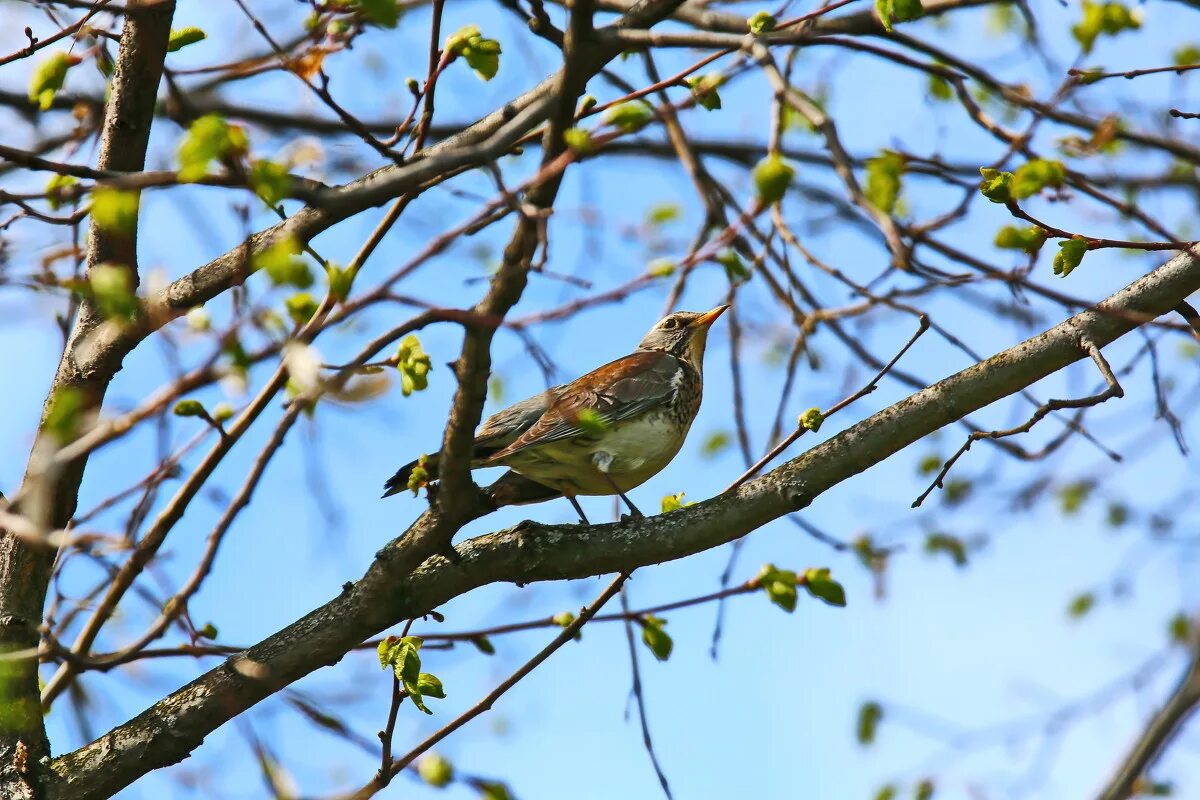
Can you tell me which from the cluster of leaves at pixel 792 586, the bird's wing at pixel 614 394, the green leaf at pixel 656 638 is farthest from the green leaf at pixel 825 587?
the bird's wing at pixel 614 394

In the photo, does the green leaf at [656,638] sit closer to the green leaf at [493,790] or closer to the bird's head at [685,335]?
the green leaf at [493,790]

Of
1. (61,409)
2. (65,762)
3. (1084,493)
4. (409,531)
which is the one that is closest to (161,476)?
(61,409)

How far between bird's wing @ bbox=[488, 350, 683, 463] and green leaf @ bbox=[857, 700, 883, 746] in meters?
1.94

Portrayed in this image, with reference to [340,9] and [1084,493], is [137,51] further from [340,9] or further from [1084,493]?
[1084,493]

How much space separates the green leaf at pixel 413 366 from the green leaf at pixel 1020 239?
6.27ft

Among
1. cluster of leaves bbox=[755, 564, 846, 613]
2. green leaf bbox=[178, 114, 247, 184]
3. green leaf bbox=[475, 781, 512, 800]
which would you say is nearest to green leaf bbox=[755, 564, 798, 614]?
cluster of leaves bbox=[755, 564, 846, 613]

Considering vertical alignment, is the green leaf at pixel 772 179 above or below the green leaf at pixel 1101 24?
below

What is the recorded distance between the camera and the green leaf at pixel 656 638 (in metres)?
4.40

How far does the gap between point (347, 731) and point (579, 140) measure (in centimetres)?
215

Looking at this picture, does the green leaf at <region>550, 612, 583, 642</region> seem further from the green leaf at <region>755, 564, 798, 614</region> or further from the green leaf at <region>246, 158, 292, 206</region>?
the green leaf at <region>246, 158, 292, 206</region>

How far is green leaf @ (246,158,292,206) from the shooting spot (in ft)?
9.01

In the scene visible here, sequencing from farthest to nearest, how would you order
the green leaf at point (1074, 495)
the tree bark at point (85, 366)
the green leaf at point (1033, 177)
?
the green leaf at point (1074, 495) < the tree bark at point (85, 366) < the green leaf at point (1033, 177)

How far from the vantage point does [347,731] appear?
392 centimetres

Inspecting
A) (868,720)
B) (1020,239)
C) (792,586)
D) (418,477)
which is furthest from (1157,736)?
(418,477)
